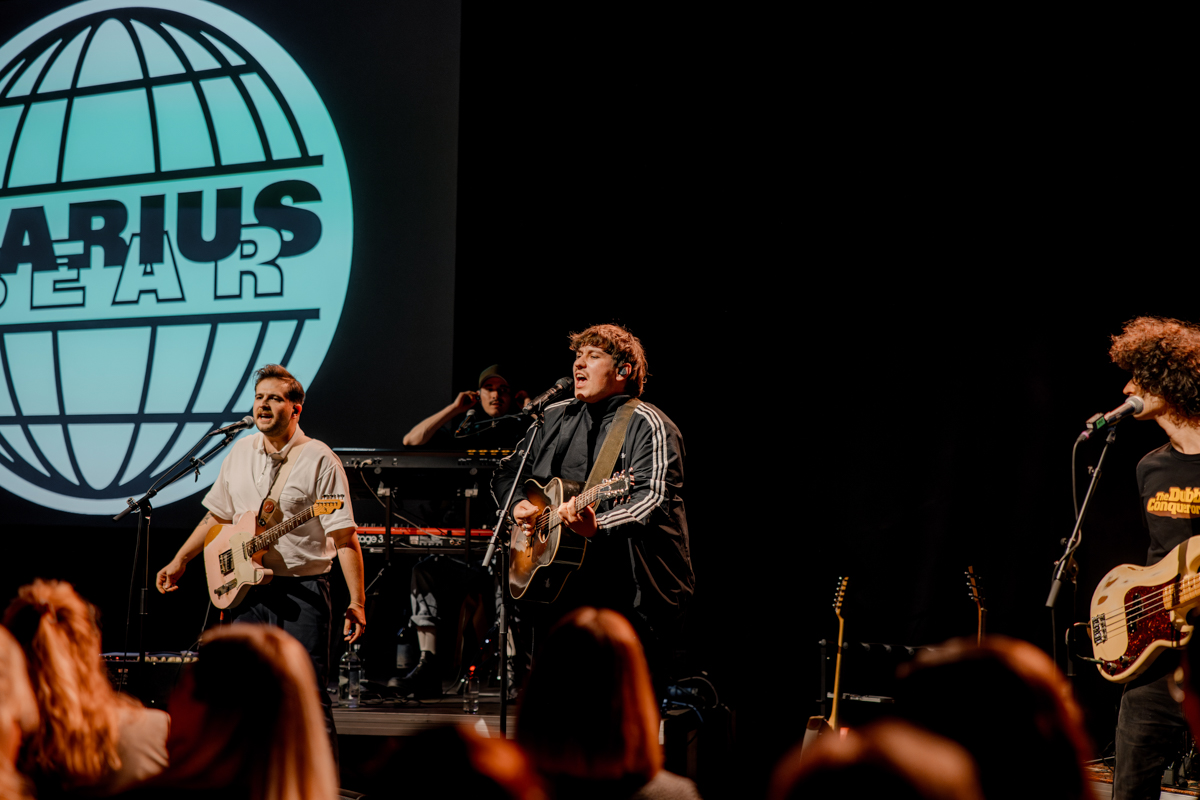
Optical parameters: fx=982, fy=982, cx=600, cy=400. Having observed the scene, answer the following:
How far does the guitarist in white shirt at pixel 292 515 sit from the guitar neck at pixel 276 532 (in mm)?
38

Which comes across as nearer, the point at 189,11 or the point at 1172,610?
the point at 1172,610

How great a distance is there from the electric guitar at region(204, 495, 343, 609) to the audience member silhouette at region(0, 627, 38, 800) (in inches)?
117

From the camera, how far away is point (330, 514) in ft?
16.1

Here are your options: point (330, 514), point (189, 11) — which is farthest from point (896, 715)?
point (189, 11)

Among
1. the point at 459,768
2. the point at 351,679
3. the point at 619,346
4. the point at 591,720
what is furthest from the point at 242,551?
the point at 459,768

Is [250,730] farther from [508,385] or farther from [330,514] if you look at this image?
[508,385]

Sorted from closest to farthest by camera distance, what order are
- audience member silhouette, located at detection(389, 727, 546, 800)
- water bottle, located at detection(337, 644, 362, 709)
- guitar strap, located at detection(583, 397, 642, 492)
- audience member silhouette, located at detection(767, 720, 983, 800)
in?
1. audience member silhouette, located at detection(767, 720, 983, 800)
2. audience member silhouette, located at detection(389, 727, 546, 800)
3. guitar strap, located at detection(583, 397, 642, 492)
4. water bottle, located at detection(337, 644, 362, 709)

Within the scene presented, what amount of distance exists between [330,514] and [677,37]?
3.56m

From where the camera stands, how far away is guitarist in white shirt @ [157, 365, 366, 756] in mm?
4836

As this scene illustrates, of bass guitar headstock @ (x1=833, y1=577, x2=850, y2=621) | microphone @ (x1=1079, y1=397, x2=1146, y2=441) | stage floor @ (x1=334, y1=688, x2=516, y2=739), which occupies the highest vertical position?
microphone @ (x1=1079, y1=397, x2=1146, y2=441)

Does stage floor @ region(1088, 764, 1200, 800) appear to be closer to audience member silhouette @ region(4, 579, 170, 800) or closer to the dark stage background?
the dark stage background

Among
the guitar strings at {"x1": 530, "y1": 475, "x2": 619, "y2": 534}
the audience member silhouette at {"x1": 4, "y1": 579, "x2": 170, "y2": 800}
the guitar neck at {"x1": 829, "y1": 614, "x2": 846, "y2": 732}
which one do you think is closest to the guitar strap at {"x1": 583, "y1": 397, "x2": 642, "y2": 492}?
the guitar strings at {"x1": 530, "y1": 475, "x2": 619, "y2": 534}

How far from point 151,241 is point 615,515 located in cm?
458

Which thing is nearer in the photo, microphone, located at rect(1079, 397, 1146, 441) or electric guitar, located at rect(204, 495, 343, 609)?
Result: microphone, located at rect(1079, 397, 1146, 441)
